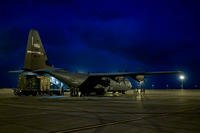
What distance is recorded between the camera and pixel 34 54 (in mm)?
42406

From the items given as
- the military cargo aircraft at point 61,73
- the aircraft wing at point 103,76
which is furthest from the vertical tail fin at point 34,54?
the aircraft wing at point 103,76

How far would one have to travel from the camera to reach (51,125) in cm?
1251

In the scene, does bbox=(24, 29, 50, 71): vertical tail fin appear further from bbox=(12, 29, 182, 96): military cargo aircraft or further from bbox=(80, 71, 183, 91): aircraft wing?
bbox=(80, 71, 183, 91): aircraft wing

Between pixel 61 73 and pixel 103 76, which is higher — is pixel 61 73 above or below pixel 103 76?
above

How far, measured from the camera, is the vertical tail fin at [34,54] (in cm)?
4178

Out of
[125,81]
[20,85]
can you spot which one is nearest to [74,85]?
[20,85]

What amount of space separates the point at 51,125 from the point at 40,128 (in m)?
0.88

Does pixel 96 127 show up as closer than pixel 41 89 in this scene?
Yes

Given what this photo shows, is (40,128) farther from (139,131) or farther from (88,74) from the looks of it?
(88,74)

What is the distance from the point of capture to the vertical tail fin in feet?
137

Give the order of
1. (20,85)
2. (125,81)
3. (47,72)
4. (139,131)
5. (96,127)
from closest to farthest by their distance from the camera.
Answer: (139,131)
(96,127)
(47,72)
(20,85)
(125,81)

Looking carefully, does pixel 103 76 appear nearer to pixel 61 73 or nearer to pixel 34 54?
pixel 61 73

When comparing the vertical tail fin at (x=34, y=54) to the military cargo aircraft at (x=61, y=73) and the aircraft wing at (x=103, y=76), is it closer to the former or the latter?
the military cargo aircraft at (x=61, y=73)

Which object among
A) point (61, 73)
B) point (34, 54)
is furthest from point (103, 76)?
point (34, 54)
